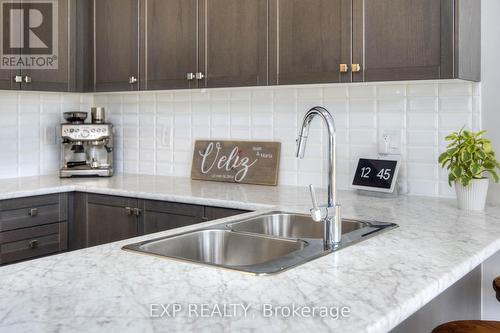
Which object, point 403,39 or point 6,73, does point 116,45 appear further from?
point 403,39

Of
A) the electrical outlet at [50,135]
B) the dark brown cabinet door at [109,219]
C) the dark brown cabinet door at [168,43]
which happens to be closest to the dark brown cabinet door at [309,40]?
the dark brown cabinet door at [168,43]

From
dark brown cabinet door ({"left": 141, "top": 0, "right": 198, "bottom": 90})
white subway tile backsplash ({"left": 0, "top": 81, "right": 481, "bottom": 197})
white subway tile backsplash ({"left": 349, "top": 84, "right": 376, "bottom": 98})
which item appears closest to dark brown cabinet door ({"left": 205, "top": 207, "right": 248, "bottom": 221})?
white subway tile backsplash ({"left": 0, "top": 81, "right": 481, "bottom": 197})

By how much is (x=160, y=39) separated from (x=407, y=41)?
1436 mm

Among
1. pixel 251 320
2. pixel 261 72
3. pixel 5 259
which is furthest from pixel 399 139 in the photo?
pixel 5 259

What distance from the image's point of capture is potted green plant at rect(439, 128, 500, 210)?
2168 mm

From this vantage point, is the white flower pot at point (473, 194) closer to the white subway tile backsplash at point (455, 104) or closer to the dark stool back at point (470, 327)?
the white subway tile backsplash at point (455, 104)

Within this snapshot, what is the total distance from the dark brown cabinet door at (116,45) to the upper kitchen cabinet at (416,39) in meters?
1.42

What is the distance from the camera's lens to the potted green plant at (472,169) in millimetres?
2168

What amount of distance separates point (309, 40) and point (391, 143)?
65cm

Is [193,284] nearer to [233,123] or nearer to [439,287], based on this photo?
[439,287]

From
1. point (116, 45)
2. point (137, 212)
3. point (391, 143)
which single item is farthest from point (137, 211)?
point (391, 143)

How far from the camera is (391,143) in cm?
266

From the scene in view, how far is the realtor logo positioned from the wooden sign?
1045 millimetres

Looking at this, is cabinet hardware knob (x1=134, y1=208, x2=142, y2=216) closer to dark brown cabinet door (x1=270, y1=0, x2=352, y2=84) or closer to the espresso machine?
A: the espresso machine
